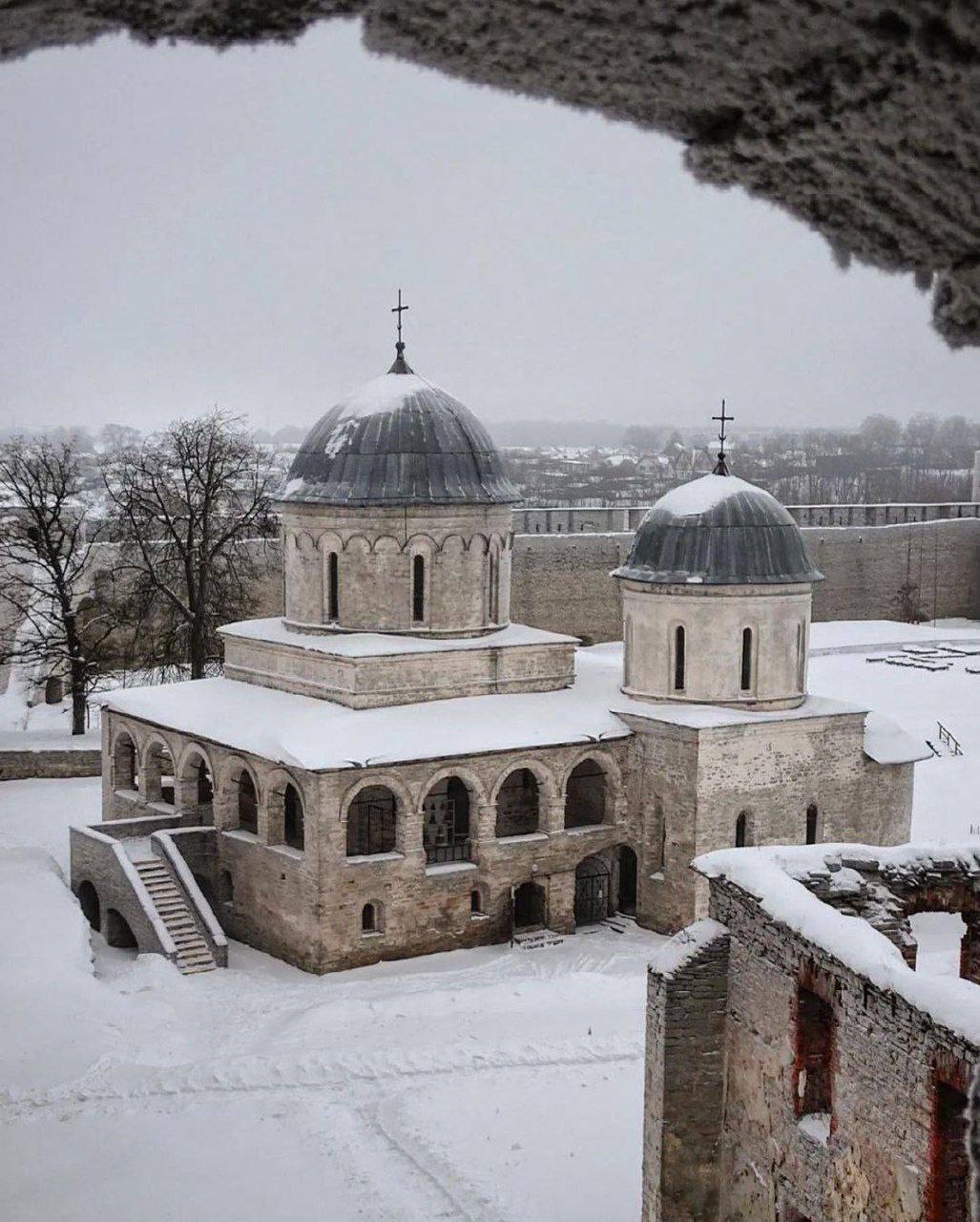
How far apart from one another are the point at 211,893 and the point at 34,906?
2264 mm

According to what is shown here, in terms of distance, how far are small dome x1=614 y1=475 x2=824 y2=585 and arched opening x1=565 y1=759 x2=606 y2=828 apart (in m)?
3.04

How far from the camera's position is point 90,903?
19.9m

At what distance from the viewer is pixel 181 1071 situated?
567 inches

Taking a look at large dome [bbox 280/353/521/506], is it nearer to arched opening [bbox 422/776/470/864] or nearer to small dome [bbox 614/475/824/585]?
small dome [bbox 614/475/824/585]

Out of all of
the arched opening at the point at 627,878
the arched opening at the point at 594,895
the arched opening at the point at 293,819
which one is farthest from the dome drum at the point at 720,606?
the arched opening at the point at 293,819

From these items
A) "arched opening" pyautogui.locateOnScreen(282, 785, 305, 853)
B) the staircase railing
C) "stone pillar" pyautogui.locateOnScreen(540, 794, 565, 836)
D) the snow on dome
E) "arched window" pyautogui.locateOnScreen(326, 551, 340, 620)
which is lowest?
the staircase railing

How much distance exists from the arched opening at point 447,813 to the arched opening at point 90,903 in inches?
177

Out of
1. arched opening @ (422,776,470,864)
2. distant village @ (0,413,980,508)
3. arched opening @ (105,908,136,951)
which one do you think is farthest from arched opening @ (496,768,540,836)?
distant village @ (0,413,980,508)

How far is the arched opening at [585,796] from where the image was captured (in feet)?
69.6

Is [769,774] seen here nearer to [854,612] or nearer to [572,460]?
[854,612]

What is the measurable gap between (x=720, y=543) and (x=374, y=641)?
486cm

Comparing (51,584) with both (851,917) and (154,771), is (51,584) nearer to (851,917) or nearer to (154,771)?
(154,771)

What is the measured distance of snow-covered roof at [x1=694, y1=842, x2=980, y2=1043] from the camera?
8000 mm

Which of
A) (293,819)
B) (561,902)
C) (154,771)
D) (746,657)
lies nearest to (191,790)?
(154,771)
